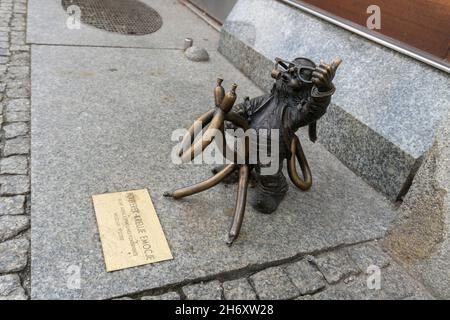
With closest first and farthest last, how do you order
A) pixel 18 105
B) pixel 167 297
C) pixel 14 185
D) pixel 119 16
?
pixel 167 297, pixel 14 185, pixel 18 105, pixel 119 16

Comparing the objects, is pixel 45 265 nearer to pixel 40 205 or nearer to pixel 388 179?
pixel 40 205

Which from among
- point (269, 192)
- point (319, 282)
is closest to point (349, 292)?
point (319, 282)

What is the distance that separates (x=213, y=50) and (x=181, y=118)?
6.80ft

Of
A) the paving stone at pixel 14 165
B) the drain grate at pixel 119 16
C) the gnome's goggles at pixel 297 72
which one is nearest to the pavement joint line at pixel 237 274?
the gnome's goggles at pixel 297 72

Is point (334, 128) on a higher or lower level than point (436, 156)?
lower

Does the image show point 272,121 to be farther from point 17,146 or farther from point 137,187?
point 17,146

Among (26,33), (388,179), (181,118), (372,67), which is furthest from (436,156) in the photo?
(26,33)

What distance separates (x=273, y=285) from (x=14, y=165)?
191 centimetres

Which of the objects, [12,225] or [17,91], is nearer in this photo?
[12,225]

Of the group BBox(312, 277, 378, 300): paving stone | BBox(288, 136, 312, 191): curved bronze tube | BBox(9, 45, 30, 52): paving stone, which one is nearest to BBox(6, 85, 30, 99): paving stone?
BBox(9, 45, 30, 52): paving stone

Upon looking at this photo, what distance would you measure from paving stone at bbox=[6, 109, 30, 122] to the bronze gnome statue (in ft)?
4.75

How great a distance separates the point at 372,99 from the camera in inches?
133

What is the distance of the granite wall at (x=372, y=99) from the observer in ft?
9.96

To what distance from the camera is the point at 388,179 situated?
3.16 metres
